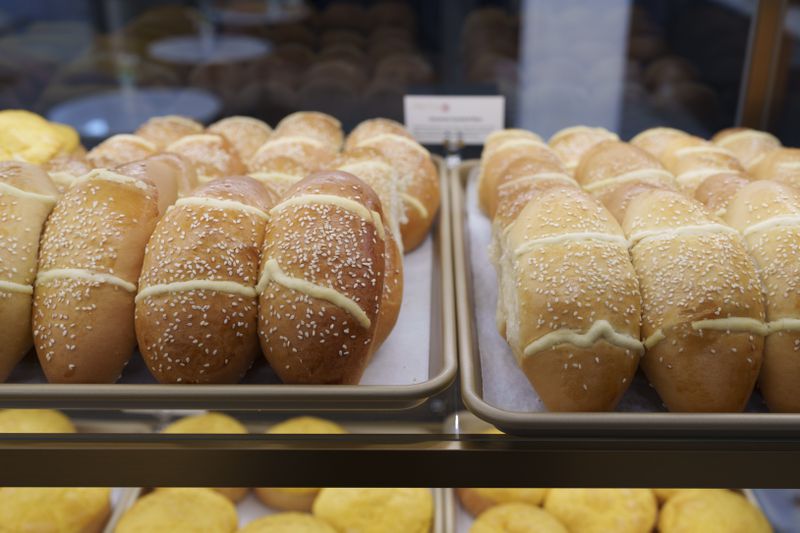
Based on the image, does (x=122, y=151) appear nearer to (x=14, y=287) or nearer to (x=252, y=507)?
(x=14, y=287)

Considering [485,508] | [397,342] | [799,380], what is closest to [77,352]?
[397,342]

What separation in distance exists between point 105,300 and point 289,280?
27 cm

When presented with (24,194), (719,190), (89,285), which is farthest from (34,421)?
(719,190)

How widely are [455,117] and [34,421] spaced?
115 cm

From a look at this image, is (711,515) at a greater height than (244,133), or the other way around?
(244,133)

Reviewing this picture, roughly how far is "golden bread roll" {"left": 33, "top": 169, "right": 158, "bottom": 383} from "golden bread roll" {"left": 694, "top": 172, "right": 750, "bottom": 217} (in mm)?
932

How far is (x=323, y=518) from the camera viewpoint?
1.34 metres

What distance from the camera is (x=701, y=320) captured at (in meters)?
0.91

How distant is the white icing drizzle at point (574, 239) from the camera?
99 centimetres

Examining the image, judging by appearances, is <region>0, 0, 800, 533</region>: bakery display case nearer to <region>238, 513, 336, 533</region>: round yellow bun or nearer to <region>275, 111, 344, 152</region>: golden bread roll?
<region>238, 513, 336, 533</region>: round yellow bun

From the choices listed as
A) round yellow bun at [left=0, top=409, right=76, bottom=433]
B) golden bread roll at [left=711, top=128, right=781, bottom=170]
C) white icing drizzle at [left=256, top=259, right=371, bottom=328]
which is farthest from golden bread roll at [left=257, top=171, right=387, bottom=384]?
golden bread roll at [left=711, top=128, right=781, bottom=170]

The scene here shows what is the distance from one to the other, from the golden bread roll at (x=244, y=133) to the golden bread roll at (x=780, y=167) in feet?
3.59

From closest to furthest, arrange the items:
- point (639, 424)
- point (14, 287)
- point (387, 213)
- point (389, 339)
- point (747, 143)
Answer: point (639, 424) → point (14, 287) → point (389, 339) → point (387, 213) → point (747, 143)

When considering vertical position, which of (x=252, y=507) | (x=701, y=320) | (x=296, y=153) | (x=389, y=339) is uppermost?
(x=296, y=153)
